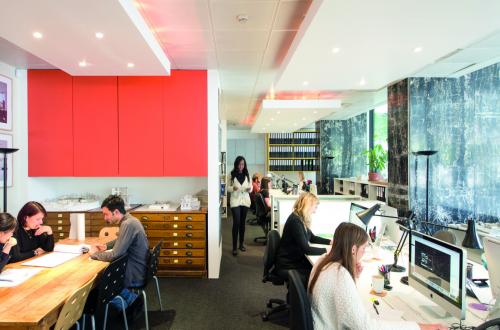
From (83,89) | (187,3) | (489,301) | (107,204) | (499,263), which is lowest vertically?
(489,301)

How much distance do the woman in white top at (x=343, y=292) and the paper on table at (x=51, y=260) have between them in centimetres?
204

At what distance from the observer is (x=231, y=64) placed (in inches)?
163

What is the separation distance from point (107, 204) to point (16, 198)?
2185mm

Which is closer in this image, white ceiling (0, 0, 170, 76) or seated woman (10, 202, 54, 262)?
white ceiling (0, 0, 170, 76)

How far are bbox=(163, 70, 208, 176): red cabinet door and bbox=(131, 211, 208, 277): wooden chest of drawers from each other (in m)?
0.64

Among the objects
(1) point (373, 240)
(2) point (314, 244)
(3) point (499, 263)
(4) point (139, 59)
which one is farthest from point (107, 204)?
(3) point (499, 263)

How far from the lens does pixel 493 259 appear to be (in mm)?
1859

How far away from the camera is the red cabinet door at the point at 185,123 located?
4312 millimetres

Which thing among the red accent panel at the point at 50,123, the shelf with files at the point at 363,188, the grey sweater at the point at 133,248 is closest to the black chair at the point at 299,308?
the grey sweater at the point at 133,248

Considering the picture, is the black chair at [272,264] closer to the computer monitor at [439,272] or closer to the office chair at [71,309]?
the computer monitor at [439,272]

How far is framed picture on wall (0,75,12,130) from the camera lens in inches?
157

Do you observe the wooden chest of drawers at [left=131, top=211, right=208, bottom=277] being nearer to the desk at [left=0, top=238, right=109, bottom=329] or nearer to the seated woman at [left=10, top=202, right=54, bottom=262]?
the seated woman at [left=10, top=202, right=54, bottom=262]

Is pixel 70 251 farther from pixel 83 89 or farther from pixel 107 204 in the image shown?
pixel 83 89

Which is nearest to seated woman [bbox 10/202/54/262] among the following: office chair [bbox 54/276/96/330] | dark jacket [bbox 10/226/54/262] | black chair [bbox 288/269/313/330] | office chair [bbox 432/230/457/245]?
dark jacket [bbox 10/226/54/262]
